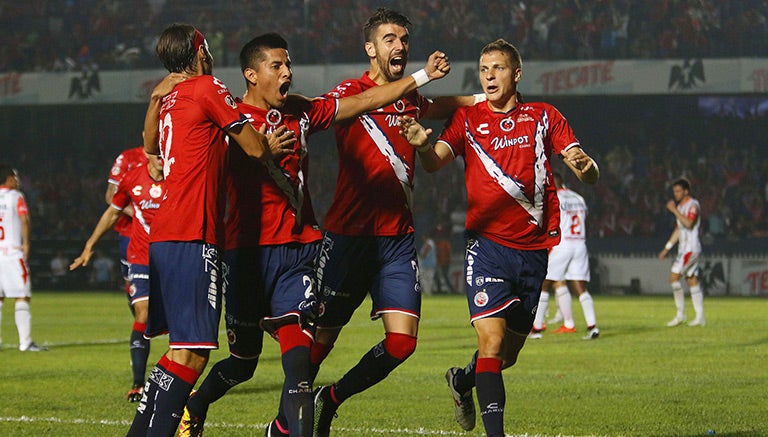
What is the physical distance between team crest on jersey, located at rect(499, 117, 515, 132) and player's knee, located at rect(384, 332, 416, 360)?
137 cm

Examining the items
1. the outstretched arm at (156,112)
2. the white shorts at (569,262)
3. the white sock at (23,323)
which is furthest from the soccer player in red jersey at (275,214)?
the white shorts at (569,262)

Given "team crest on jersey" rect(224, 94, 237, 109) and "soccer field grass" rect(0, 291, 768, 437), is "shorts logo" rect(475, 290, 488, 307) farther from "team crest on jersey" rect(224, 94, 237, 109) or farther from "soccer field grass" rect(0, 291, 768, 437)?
"team crest on jersey" rect(224, 94, 237, 109)

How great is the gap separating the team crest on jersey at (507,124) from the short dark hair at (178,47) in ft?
6.66

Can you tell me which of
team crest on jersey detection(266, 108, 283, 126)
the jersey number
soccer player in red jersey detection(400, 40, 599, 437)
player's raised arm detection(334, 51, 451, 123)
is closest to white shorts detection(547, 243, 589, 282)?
the jersey number

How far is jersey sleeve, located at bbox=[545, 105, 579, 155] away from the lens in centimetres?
702

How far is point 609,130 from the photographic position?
39.1 meters

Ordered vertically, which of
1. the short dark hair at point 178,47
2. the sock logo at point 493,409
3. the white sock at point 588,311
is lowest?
the white sock at point 588,311

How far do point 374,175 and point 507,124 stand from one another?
33.7 inches

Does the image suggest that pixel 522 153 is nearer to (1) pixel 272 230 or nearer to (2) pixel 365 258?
(2) pixel 365 258

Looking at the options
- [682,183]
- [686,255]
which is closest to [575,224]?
[682,183]

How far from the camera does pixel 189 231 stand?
231 inches

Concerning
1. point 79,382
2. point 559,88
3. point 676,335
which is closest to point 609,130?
point 559,88

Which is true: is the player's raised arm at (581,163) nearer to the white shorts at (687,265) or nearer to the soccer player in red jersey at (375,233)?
the soccer player in red jersey at (375,233)

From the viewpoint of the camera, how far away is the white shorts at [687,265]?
1962cm
